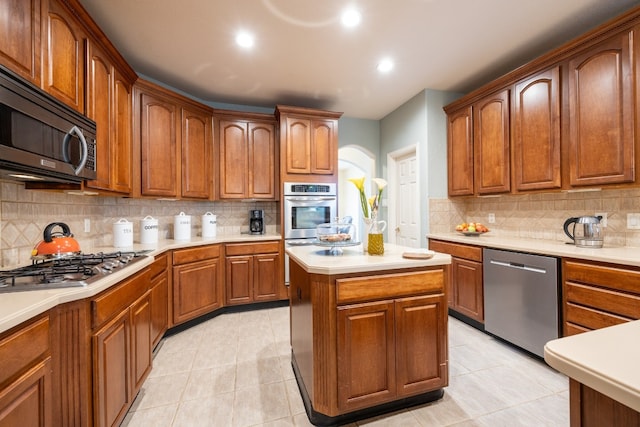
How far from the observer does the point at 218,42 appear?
252 cm

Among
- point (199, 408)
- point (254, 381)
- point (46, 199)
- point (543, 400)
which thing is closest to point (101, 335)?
point (199, 408)

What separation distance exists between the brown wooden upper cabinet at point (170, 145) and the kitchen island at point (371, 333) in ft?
6.78

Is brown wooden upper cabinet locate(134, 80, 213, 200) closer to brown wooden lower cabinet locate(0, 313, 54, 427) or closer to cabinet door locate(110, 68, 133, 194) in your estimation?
→ cabinet door locate(110, 68, 133, 194)

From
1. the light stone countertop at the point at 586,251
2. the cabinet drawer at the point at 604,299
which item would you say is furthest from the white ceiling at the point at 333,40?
the cabinet drawer at the point at 604,299

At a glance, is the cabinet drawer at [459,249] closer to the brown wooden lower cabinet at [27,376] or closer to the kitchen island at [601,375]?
the kitchen island at [601,375]

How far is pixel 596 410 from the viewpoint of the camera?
58 cm

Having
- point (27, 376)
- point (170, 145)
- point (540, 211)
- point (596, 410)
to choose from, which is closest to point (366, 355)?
point (596, 410)

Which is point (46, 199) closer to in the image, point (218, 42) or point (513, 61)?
point (218, 42)

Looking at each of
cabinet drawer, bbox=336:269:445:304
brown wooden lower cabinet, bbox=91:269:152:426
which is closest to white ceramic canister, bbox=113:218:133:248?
brown wooden lower cabinet, bbox=91:269:152:426

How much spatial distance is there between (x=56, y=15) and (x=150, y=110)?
4.01ft

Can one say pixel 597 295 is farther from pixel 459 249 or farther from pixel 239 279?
pixel 239 279

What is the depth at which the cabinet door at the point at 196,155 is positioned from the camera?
125 inches

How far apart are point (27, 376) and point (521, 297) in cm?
304

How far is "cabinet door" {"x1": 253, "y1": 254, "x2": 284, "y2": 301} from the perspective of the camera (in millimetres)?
3422
